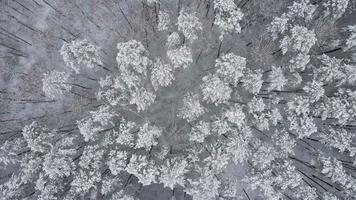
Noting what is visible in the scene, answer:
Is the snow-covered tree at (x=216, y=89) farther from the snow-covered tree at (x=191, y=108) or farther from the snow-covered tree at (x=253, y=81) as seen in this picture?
the snow-covered tree at (x=253, y=81)

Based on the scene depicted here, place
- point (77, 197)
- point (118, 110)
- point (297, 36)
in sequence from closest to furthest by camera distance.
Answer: point (297, 36)
point (77, 197)
point (118, 110)

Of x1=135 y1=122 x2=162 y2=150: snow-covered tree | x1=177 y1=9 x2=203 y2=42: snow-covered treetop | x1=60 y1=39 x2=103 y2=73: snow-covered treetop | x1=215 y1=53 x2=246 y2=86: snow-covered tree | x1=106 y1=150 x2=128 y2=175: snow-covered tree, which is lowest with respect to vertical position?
x1=106 y1=150 x2=128 y2=175: snow-covered tree

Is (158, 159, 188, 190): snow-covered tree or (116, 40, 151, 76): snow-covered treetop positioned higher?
(116, 40, 151, 76): snow-covered treetop

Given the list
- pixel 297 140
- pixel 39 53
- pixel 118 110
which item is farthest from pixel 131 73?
pixel 297 140

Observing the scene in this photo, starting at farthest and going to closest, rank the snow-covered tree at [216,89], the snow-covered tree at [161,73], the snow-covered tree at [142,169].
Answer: the snow-covered tree at [161,73], the snow-covered tree at [216,89], the snow-covered tree at [142,169]

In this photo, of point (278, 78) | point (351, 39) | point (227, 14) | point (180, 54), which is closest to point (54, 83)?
point (180, 54)

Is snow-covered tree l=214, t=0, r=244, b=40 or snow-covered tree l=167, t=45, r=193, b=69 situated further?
snow-covered tree l=167, t=45, r=193, b=69

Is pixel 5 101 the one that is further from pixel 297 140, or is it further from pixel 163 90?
pixel 297 140

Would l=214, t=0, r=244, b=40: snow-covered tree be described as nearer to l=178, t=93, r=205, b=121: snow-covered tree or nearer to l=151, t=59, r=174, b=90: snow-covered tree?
l=151, t=59, r=174, b=90: snow-covered tree

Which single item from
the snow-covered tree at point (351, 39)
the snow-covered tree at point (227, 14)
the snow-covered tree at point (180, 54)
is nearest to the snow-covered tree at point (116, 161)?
the snow-covered tree at point (180, 54)

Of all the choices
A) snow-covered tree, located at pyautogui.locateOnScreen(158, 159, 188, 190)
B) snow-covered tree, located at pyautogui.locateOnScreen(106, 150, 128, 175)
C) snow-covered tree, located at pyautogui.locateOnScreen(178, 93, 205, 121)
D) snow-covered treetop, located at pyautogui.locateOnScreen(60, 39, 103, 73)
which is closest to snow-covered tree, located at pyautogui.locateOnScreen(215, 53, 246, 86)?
snow-covered tree, located at pyautogui.locateOnScreen(178, 93, 205, 121)

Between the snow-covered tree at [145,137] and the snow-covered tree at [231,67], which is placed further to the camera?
the snow-covered tree at [145,137]
